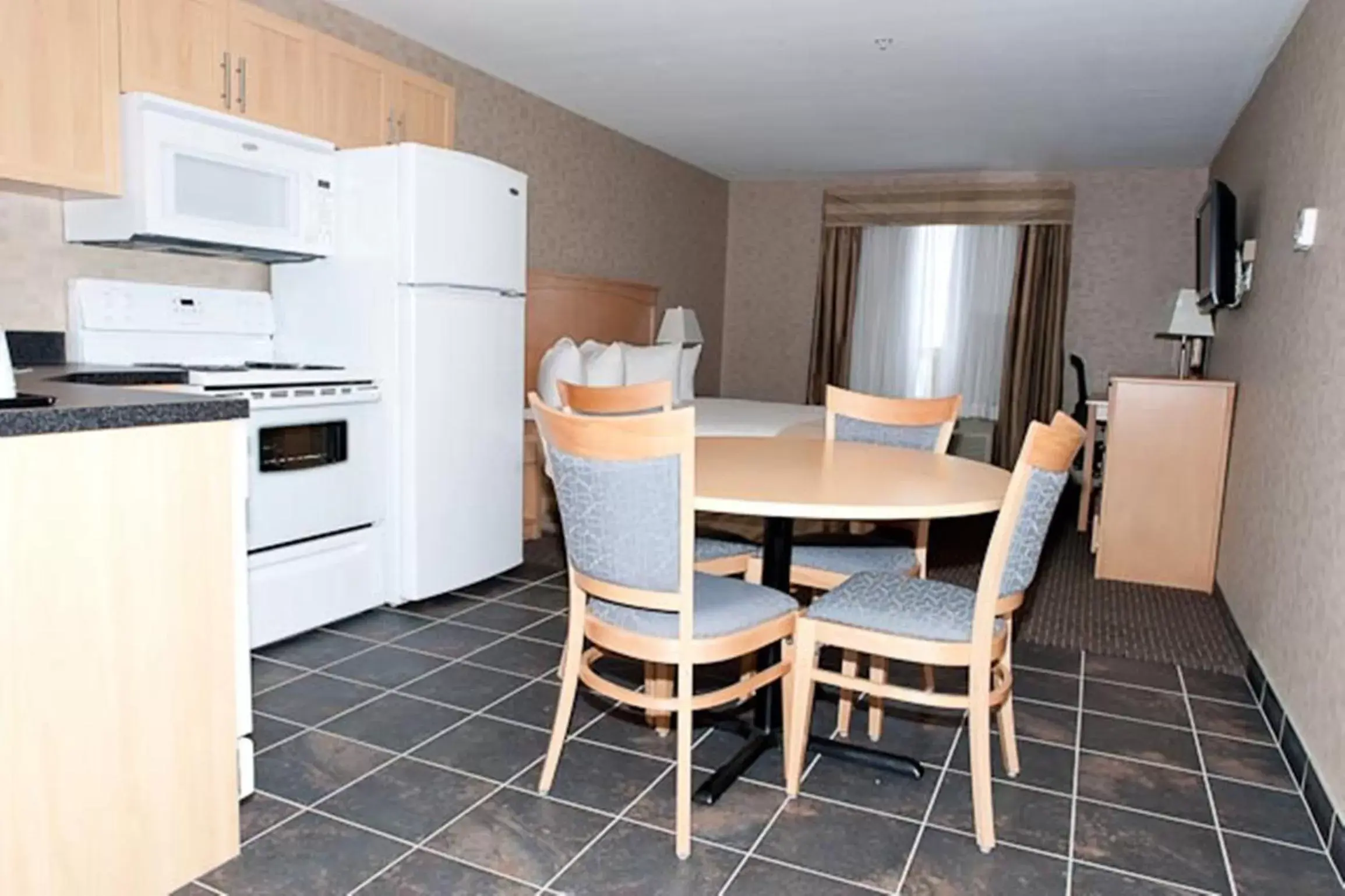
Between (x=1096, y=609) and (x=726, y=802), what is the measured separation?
2.35m

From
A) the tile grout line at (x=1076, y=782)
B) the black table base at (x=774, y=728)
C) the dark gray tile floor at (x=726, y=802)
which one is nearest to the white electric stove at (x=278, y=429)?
the dark gray tile floor at (x=726, y=802)

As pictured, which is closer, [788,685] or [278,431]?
[788,685]

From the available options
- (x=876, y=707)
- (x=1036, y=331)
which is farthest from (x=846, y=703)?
(x=1036, y=331)

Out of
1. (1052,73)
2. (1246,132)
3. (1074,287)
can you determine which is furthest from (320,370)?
(1074,287)

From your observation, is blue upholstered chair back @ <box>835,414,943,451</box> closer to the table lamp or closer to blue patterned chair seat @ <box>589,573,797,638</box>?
blue patterned chair seat @ <box>589,573,797,638</box>

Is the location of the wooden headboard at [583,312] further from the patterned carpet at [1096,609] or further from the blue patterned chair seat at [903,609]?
the blue patterned chair seat at [903,609]

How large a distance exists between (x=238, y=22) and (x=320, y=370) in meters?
1.19

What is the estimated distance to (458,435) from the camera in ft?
12.1

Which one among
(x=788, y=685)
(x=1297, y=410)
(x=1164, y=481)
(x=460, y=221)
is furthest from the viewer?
(x=1164, y=481)

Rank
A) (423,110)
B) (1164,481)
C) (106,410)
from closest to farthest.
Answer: (106,410)
(423,110)
(1164,481)

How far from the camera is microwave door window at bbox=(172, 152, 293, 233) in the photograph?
9.82 feet

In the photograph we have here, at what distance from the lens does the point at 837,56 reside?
418cm

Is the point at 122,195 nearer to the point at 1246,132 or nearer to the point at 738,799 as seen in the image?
the point at 738,799

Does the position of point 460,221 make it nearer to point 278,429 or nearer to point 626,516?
point 278,429
